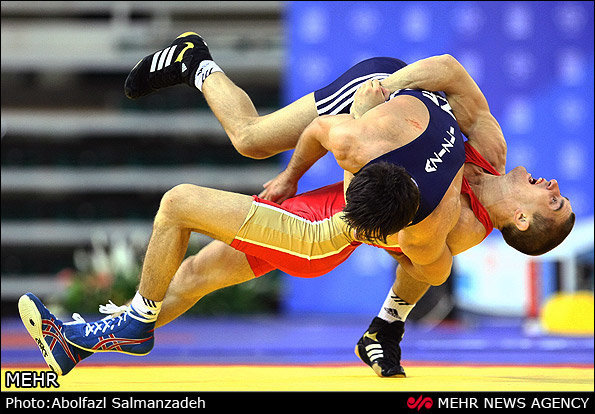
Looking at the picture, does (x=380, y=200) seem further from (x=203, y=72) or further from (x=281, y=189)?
(x=203, y=72)

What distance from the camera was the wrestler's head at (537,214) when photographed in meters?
2.88

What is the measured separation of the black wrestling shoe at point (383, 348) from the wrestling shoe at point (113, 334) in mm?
931

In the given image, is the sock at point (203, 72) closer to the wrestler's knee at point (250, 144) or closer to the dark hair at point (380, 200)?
the wrestler's knee at point (250, 144)

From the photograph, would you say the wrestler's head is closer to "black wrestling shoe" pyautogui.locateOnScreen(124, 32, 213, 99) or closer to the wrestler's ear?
the wrestler's ear

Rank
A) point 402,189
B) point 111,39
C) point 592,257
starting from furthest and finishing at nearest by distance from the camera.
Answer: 1. point 111,39
2. point 592,257
3. point 402,189

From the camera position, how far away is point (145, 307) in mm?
2912

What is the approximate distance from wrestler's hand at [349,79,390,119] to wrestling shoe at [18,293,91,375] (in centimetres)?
129

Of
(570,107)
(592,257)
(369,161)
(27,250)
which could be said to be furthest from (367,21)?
(27,250)

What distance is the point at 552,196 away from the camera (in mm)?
2881

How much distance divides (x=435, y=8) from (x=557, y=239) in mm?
5941

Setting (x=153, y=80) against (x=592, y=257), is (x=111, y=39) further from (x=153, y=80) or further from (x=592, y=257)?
(x=153, y=80)

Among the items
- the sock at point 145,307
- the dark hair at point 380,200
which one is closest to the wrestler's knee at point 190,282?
the sock at point 145,307

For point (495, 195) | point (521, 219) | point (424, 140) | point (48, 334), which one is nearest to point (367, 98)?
point (424, 140)

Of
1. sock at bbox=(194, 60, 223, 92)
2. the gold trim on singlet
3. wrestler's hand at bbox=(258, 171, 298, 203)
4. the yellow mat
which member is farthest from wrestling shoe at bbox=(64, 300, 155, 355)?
sock at bbox=(194, 60, 223, 92)
